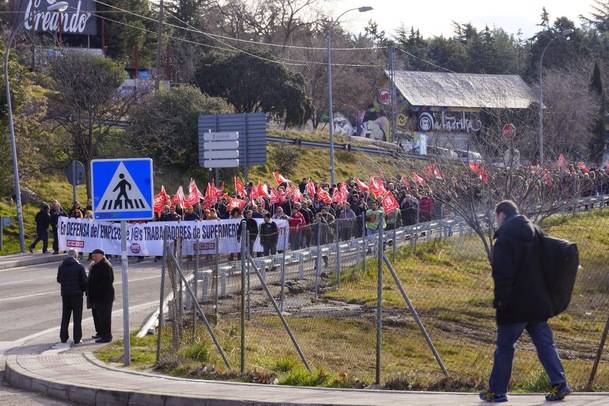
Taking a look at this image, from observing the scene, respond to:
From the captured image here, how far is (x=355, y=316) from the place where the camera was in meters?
18.4

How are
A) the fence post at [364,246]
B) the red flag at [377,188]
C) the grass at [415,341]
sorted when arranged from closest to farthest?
the grass at [415,341]
the fence post at [364,246]
the red flag at [377,188]

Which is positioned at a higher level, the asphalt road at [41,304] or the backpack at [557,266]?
the backpack at [557,266]

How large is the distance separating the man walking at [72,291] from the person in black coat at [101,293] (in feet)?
0.50

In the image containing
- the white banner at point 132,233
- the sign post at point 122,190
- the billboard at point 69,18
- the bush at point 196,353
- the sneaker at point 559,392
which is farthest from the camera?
the billboard at point 69,18

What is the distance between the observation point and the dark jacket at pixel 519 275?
929cm

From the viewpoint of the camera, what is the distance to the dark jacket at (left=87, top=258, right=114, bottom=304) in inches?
644

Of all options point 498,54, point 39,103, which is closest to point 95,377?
point 39,103

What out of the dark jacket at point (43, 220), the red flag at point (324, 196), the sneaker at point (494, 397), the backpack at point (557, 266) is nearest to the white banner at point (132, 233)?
the dark jacket at point (43, 220)

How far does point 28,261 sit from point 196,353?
61.5 feet

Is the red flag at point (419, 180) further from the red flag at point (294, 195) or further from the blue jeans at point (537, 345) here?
the blue jeans at point (537, 345)

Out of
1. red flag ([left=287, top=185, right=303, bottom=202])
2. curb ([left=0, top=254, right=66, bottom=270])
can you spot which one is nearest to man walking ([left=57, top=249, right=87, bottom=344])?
curb ([left=0, top=254, right=66, bottom=270])

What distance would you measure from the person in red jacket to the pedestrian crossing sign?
988 cm

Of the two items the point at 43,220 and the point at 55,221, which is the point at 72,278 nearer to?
the point at 55,221

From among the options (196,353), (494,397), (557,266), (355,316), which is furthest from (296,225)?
(557,266)
